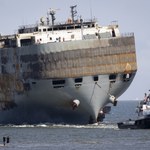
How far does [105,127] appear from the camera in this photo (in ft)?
495

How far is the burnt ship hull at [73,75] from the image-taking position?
488 ft

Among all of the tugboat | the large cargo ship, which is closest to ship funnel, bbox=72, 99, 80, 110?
the large cargo ship

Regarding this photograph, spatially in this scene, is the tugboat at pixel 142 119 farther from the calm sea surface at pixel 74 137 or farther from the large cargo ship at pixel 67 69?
the large cargo ship at pixel 67 69

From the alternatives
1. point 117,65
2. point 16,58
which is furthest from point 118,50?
point 16,58

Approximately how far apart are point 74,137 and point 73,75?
53.1ft

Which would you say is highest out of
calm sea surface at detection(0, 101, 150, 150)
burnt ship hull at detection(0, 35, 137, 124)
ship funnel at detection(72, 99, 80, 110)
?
burnt ship hull at detection(0, 35, 137, 124)

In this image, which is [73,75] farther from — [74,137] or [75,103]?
[74,137]

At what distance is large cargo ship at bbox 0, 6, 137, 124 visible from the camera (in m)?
149

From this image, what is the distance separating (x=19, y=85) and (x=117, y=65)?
1395 cm

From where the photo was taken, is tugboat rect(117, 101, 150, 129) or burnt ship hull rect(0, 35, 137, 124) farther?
burnt ship hull rect(0, 35, 137, 124)

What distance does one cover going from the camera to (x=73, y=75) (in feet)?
488

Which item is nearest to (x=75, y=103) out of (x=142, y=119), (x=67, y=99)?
(x=67, y=99)

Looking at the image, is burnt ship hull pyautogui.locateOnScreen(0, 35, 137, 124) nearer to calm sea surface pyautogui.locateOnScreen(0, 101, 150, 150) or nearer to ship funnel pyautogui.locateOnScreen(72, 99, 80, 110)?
ship funnel pyautogui.locateOnScreen(72, 99, 80, 110)

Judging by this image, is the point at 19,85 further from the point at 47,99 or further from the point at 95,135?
the point at 95,135
